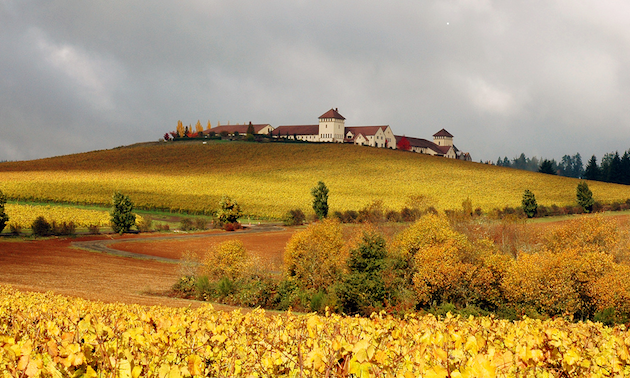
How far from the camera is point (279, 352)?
5.72 metres

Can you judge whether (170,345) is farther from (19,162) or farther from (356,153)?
(19,162)

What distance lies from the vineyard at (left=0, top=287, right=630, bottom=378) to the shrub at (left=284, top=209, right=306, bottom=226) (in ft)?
203

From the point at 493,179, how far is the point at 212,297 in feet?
323

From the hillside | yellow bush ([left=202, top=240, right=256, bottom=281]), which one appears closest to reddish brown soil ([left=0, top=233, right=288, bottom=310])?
yellow bush ([left=202, top=240, right=256, bottom=281])

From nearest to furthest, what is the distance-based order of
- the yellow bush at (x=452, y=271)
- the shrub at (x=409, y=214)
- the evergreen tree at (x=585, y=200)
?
1. the yellow bush at (x=452, y=271)
2. the shrub at (x=409, y=214)
3. the evergreen tree at (x=585, y=200)

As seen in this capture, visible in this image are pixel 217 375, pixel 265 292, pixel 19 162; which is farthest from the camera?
pixel 19 162

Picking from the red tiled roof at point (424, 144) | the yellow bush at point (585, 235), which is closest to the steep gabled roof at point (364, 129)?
the red tiled roof at point (424, 144)

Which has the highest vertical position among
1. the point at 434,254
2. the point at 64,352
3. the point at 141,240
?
the point at 64,352

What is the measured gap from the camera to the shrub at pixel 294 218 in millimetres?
71750

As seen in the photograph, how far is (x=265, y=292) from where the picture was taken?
2898cm

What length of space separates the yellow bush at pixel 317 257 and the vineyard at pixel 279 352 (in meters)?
20.5

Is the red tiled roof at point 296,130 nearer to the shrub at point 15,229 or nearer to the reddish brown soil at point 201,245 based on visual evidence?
the reddish brown soil at point 201,245

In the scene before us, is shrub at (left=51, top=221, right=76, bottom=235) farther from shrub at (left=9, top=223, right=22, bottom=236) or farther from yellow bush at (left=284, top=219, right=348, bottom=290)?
yellow bush at (left=284, top=219, right=348, bottom=290)

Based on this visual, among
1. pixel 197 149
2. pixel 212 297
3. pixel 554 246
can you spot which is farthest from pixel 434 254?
pixel 197 149
